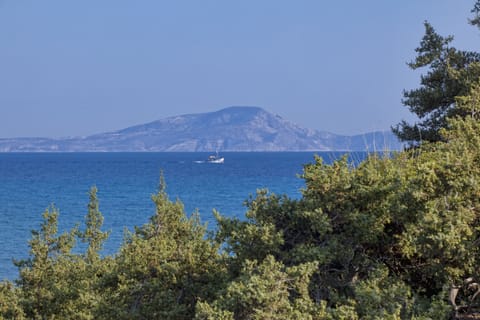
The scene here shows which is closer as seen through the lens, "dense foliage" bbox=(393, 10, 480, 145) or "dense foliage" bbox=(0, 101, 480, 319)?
"dense foliage" bbox=(0, 101, 480, 319)

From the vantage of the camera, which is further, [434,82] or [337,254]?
[434,82]

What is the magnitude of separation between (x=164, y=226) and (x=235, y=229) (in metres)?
4.64

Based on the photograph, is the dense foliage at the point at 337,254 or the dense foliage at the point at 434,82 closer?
the dense foliage at the point at 337,254

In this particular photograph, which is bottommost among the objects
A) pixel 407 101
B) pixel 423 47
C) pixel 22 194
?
pixel 22 194

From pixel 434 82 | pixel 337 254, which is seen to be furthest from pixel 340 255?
pixel 434 82

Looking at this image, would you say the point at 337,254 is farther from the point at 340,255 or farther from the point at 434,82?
the point at 434,82

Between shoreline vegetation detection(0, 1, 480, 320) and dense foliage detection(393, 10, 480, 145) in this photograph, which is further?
dense foliage detection(393, 10, 480, 145)

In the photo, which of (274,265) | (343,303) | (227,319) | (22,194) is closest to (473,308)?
(343,303)

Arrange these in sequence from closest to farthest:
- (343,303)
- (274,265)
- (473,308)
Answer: (274,265), (343,303), (473,308)

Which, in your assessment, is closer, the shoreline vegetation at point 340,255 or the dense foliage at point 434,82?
the shoreline vegetation at point 340,255

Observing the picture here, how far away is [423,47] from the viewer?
1570cm

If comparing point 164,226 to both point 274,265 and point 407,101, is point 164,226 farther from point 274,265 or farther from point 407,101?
point 407,101

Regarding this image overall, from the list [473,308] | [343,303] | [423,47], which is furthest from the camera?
[423,47]

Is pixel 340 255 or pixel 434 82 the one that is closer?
pixel 340 255
